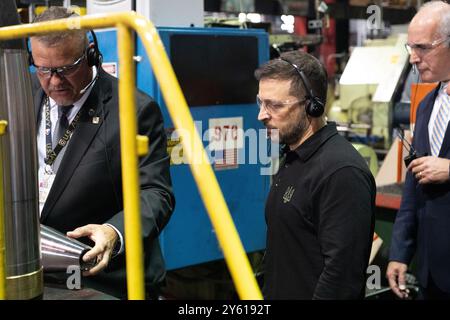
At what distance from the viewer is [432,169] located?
80.4 inches

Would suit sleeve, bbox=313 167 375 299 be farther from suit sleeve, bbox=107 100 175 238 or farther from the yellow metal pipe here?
the yellow metal pipe

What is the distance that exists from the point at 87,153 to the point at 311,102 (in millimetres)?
744

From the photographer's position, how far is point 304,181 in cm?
172

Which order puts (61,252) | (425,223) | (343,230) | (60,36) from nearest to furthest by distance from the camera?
(61,252)
(343,230)
(60,36)
(425,223)

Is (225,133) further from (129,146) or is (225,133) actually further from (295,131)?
(129,146)

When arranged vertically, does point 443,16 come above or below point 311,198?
above

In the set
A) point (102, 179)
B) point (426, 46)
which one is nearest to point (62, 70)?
point (102, 179)

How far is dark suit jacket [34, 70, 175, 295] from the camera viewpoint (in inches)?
71.1

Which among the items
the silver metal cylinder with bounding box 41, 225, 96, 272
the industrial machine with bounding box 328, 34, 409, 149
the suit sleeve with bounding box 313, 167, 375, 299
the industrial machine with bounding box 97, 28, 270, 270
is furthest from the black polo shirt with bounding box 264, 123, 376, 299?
the industrial machine with bounding box 328, 34, 409, 149

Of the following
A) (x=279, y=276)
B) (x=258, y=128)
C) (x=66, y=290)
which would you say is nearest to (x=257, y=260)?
(x=258, y=128)

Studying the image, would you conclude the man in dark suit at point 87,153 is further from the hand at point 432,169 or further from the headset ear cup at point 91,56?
the hand at point 432,169

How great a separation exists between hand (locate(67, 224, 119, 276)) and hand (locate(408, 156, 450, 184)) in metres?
1.19
